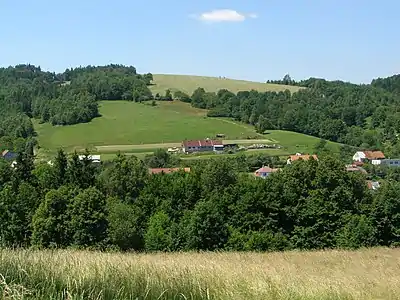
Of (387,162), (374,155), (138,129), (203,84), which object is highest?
(203,84)

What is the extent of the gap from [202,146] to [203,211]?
67118 millimetres

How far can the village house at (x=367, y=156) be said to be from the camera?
309ft

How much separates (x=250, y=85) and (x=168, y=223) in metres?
143

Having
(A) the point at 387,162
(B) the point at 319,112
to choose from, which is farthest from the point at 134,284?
(B) the point at 319,112

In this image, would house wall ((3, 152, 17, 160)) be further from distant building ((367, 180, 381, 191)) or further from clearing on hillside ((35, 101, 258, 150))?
distant building ((367, 180, 381, 191))

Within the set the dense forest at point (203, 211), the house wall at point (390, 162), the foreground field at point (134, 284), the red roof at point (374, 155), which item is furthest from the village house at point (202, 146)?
the foreground field at point (134, 284)

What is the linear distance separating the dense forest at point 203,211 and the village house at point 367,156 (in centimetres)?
6181

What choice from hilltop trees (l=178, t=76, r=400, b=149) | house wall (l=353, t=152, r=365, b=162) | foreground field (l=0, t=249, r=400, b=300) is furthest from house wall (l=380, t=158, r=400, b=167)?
foreground field (l=0, t=249, r=400, b=300)

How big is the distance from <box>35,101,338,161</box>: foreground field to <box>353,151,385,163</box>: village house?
4.98 m

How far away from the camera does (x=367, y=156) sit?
95.6m

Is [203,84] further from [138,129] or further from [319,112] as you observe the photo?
[138,129]

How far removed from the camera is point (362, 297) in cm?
570

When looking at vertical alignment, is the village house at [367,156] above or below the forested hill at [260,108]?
below

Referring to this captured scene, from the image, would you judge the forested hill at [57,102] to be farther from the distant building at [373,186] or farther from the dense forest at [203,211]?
the dense forest at [203,211]
